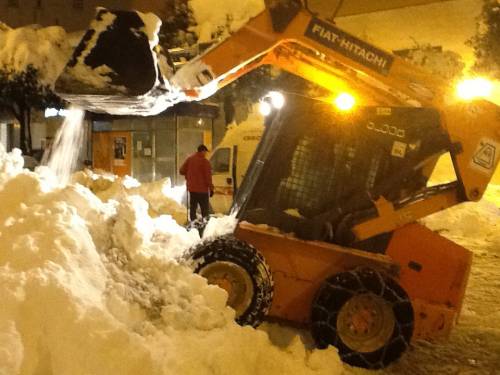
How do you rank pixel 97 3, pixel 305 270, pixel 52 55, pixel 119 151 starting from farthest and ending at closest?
pixel 97 3
pixel 52 55
pixel 119 151
pixel 305 270

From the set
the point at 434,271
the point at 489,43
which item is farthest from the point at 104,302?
the point at 489,43

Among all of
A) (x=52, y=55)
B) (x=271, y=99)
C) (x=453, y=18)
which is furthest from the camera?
(x=52, y=55)

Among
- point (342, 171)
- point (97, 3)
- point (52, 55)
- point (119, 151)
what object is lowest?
point (119, 151)

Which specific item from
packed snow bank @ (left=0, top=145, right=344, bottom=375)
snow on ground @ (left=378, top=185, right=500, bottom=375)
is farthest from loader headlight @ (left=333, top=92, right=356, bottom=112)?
snow on ground @ (left=378, top=185, right=500, bottom=375)

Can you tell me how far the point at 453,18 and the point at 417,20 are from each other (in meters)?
1.18

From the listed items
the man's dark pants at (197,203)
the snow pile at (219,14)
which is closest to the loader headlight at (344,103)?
the man's dark pants at (197,203)

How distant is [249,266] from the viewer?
4637 millimetres

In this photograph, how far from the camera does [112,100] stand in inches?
196

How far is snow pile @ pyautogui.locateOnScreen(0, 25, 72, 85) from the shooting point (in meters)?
24.1

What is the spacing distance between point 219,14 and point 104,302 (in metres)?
17.8

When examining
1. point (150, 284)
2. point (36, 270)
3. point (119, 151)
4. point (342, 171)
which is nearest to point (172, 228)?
point (150, 284)

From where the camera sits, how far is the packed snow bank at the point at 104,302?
10.6 feet

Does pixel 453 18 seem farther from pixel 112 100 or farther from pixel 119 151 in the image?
pixel 112 100

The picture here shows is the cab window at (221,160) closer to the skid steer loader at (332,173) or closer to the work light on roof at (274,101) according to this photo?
the work light on roof at (274,101)
